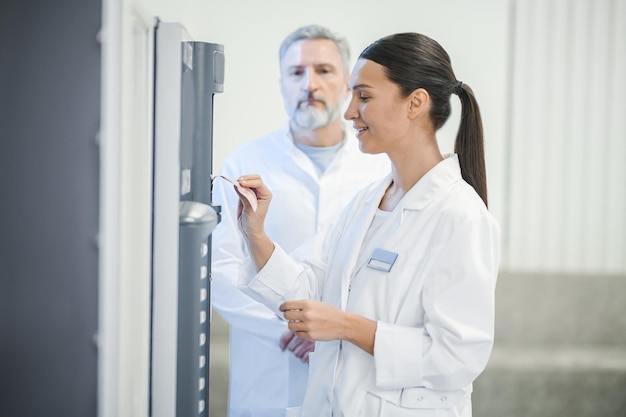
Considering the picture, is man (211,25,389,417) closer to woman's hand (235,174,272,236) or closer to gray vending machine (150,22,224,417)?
woman's hand (235,174,272,236)

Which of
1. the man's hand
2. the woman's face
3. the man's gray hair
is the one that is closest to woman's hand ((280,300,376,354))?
the woman's face

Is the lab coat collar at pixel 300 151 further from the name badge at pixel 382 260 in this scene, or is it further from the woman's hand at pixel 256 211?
the name badge at pixel 382 260

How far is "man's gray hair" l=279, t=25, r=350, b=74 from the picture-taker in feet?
7.91

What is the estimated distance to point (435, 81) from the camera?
5.20 ft

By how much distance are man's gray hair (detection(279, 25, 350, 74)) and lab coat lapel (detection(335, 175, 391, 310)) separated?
0.86 meters

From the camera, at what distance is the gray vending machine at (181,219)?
1169 millimetres

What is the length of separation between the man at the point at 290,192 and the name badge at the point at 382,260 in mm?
720

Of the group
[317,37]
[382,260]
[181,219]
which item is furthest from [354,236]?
[317,37]

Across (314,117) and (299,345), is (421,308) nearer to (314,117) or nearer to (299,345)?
(299,345)

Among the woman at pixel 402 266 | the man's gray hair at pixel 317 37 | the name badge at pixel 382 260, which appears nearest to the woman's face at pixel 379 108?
the woman at pixel 402 266

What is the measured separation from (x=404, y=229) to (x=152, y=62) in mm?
624

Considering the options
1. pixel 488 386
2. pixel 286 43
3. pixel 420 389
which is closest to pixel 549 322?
pixel 488 386

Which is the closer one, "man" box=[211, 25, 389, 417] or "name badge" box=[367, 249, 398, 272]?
"name badge" box=[367, 249, 398, 272]

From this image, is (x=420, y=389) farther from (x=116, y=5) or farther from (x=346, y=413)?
(x=116, y=5)
